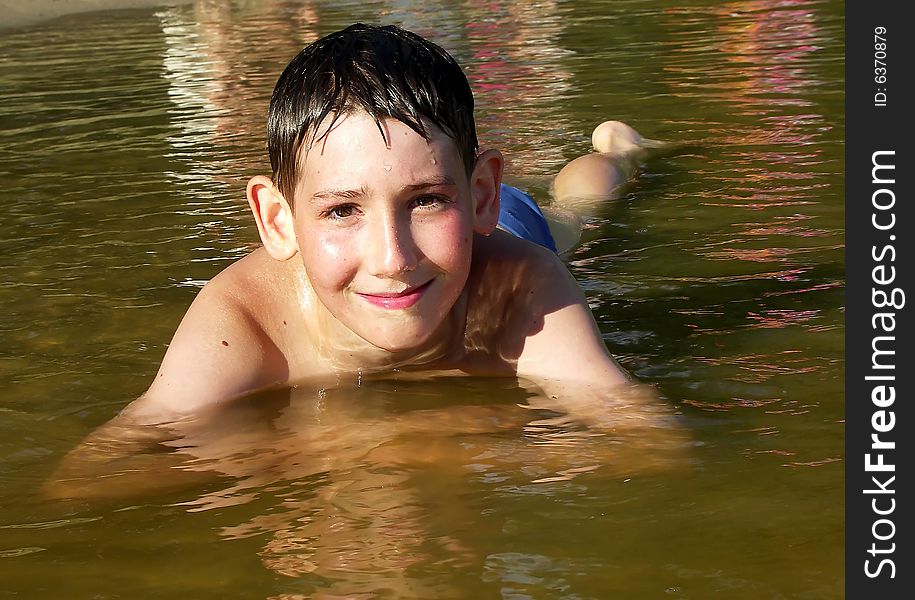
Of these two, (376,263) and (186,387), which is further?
(186,387)

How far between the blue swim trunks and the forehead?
1.74 metres

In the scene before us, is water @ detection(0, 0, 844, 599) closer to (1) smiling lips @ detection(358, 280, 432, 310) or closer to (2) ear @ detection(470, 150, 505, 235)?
(1) smiling lips @ detection(358, 280, 432, 310)

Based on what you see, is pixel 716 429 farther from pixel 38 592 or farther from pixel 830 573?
pixel 38 592

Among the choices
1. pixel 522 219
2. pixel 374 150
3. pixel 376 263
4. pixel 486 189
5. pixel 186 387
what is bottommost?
pixel 186 387

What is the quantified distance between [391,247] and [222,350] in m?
0.80

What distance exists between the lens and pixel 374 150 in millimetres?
2920

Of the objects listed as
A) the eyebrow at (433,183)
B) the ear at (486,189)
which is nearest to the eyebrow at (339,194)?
the eyebrow at (433,183)

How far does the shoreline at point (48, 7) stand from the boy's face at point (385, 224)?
16.9 m

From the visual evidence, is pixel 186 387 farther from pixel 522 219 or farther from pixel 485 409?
pixel 522 219

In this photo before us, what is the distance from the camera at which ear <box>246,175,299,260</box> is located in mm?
3285

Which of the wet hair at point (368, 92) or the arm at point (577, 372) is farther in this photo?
the arm at point (577, 372)

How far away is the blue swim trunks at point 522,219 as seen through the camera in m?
4.79

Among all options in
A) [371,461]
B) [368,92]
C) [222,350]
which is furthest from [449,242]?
[222,350]

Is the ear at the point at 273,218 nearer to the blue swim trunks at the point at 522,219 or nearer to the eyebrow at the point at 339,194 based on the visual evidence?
the eyebrow at the point at 339,194
